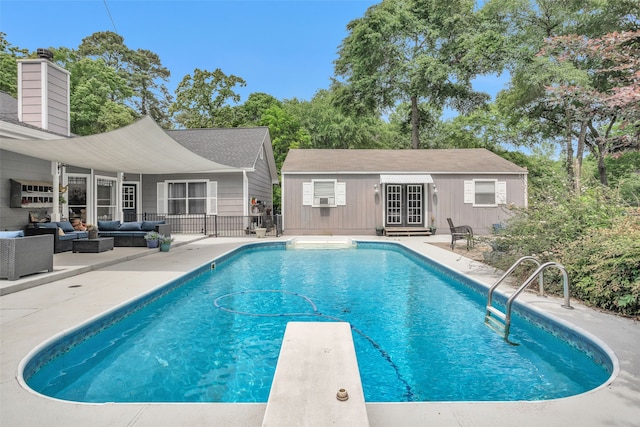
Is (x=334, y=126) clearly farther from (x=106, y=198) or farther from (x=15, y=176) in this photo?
(x=15, y=176)

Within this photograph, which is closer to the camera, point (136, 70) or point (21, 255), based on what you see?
point (21, 255)

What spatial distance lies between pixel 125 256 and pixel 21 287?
2.65m

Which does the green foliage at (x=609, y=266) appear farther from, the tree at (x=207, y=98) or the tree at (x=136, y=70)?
the tree at (x=136, y=70)

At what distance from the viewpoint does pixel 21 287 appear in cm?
483

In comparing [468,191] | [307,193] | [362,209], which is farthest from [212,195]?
[468,191]

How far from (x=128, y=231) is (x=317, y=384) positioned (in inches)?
351

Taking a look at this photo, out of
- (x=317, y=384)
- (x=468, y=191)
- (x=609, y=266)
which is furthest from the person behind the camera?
(x=468, y=191)

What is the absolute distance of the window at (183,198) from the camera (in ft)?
45.5

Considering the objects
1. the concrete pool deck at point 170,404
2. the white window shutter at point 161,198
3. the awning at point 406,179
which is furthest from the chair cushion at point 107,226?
the awning at point 406,179

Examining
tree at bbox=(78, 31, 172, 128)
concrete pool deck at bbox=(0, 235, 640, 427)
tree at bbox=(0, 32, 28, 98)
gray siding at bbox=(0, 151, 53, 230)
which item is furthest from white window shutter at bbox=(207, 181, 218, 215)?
tree at bbox=(78, 31, 172, 128)

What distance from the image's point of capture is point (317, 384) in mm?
2152

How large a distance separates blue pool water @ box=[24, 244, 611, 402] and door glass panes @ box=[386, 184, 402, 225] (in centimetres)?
803

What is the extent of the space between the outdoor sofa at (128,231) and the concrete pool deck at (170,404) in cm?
352

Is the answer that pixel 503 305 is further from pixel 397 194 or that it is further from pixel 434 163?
pixel 434 163
